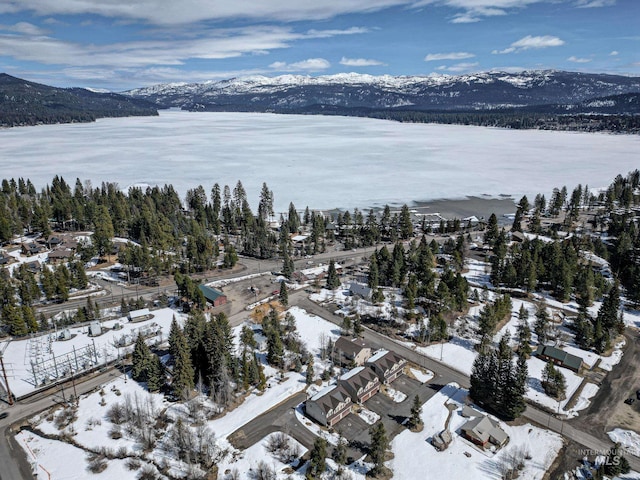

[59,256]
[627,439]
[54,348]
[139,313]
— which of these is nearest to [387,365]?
[627,439]

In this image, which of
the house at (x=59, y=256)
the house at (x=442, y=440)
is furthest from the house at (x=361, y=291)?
the house at (x=59, y=256)

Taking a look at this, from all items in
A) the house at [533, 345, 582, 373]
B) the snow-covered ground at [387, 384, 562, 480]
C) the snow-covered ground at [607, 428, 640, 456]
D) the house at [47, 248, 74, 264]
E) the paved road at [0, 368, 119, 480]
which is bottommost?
the snow-covered ground at [387, 384, 562, 480]

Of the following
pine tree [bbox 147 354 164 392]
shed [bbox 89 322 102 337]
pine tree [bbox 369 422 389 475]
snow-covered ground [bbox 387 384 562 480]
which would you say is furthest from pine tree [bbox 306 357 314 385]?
shed [bbox 89 322 102 337]

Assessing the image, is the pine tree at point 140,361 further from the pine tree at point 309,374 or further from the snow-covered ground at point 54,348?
the pine tree at point 309,374

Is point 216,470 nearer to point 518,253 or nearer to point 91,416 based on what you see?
point 91,416

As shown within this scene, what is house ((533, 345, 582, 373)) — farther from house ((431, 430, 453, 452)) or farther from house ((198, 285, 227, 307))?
house ((198, 285, 227, 307))

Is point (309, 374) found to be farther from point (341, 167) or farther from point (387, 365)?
point (341, 167)
